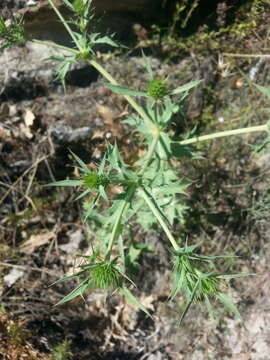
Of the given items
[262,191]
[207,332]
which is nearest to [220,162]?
[262,191]

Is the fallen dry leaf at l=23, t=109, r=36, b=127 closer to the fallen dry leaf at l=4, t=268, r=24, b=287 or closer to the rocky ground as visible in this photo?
the rocky ground

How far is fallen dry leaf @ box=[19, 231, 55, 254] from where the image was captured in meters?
3.98

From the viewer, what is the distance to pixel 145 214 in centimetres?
342

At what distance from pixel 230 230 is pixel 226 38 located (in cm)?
182

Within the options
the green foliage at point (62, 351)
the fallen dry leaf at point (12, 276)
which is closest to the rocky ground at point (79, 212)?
the fallen dry leaf at point (12, 276)

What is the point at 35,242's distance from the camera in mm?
4020

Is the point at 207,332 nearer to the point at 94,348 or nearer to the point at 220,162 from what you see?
the point at 94,348

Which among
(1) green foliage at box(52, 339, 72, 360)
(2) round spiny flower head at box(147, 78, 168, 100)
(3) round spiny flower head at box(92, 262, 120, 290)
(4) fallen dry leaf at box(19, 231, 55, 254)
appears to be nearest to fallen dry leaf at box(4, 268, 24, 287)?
(4) fallen dry leaf at box(19, 231, 55, 254)

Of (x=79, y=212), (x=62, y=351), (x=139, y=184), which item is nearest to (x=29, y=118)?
(x=79, y=212)

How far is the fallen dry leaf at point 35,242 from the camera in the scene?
398 cm

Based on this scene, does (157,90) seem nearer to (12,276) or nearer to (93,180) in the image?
(93,180)

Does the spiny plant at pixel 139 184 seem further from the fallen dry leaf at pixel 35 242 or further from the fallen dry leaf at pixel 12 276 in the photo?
the fallen dry leaf at pixel 12 276

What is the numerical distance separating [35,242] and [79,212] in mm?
500

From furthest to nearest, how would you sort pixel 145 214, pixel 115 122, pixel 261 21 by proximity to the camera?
pixel 115 122 < pixel 261 21 < pixel 145 214
